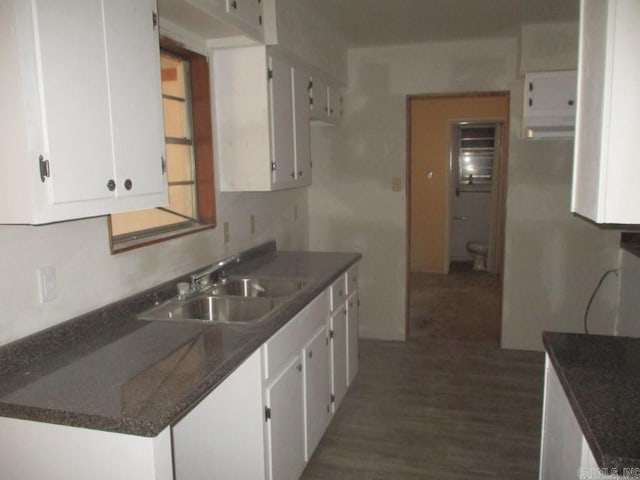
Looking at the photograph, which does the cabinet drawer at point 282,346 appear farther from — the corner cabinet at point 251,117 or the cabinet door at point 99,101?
the corner cabinet at point 251,117

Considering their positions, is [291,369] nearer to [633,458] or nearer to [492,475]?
[492,475]

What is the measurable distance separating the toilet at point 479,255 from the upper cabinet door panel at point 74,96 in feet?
20.7

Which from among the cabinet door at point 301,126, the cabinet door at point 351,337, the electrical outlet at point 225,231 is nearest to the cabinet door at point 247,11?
the cabinet door at point 301,126

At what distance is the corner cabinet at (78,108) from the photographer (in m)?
1.31

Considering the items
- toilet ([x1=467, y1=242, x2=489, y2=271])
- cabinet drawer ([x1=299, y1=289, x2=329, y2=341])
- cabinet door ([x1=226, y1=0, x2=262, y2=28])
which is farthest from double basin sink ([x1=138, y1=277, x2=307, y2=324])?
toilet ([x1=467, y1=242, x2=489, y2=271])

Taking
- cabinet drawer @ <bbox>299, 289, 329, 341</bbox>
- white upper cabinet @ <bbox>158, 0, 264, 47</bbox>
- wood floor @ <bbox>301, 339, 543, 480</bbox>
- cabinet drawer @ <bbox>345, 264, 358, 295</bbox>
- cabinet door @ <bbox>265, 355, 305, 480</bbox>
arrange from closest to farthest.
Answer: cabinet door @ <bbox>265, 355, 305, 480</bbox>, white upper cabinet @ <bbox>158, 0, 264, 47</bbox>, cabinet drawer @ <bbox>299, 289, 329, 341</bbox>, wood floor @ <bbox>301, 339, 543, 480</bbox>, cabinet drawer @ <bbox>345, 264, 358, 295</bbox>

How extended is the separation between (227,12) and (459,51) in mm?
2387

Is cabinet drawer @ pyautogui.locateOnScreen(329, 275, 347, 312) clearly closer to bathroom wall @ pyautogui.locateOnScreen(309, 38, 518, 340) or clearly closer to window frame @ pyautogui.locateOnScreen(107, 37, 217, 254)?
window frame @ pyautogui.locateOnScreen(107, 37, 217, 254)

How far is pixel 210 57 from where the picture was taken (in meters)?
2.72

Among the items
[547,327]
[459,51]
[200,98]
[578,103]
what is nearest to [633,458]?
[578,103]

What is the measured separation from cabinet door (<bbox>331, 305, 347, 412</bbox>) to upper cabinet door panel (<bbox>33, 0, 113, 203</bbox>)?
1693 mm

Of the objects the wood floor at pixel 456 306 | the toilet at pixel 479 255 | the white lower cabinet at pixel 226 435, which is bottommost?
the wood floor at pixel 456 306

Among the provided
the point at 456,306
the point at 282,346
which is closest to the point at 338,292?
the point at 282,346

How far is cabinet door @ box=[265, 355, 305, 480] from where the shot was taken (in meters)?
2.00
